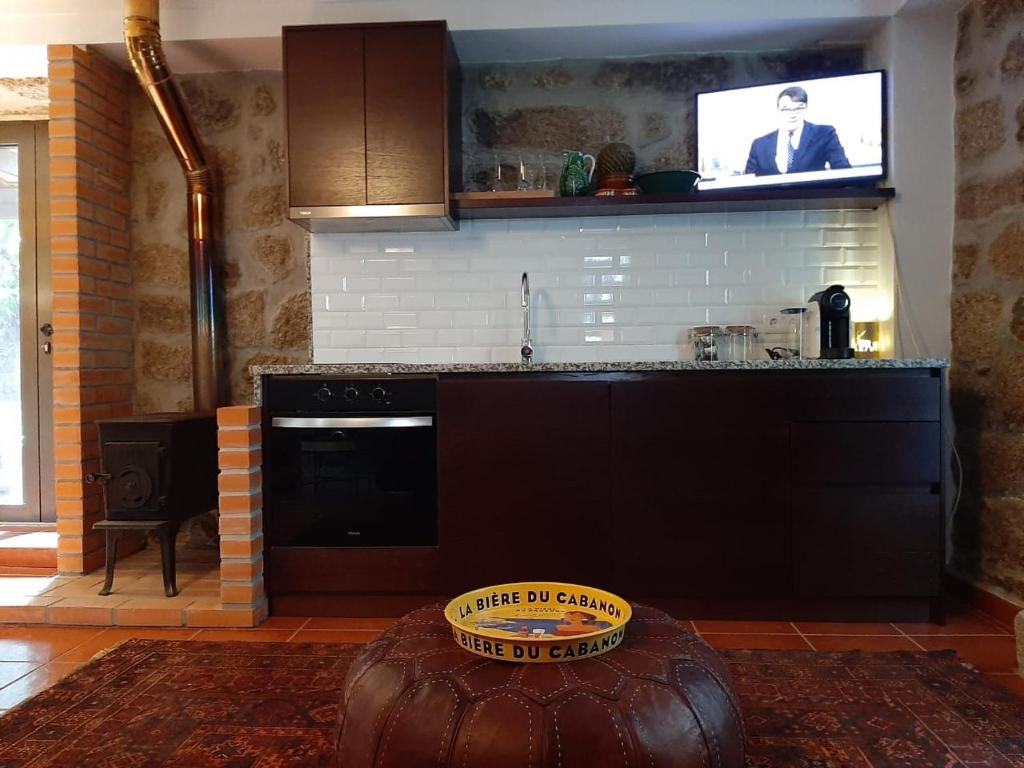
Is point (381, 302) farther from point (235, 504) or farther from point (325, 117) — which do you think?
point (235, 504)

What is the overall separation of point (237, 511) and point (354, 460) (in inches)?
17.9

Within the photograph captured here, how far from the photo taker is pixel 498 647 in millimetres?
1142

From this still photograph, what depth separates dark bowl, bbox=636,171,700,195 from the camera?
2.97m

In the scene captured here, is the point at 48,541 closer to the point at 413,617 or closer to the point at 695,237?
the point at 413,617

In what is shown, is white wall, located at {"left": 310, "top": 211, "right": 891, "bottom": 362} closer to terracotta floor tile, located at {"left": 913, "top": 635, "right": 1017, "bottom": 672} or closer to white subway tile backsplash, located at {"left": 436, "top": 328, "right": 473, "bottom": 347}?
white subway tile backsplash, located at {"left": 436, "top": 328, "right": 473, "bottom": 347}

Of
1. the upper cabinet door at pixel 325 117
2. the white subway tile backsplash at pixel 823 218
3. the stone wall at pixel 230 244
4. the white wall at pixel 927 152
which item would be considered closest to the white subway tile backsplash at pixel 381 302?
the stone wall at pixel 230 244

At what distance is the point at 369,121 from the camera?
2.90 m

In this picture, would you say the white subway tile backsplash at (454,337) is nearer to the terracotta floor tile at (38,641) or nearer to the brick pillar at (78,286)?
the brick pillar at (78,286)

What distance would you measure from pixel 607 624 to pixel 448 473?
1391 millimetres

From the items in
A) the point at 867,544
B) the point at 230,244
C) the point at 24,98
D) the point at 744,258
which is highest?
the point at 24,98

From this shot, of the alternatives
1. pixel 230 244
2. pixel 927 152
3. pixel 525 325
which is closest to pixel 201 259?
pixel 230 244

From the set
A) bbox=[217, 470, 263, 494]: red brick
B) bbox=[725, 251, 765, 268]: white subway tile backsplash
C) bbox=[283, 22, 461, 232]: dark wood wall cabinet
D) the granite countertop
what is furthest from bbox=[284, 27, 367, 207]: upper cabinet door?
bbox=[725, 251, 765, 268]: white subway tile backsplash

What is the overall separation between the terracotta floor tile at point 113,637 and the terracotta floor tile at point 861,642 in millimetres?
2136

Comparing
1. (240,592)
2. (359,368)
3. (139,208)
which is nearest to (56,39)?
(139,208)
